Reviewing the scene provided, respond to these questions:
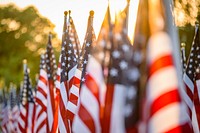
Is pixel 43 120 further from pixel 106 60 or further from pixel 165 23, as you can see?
pixel 165 23

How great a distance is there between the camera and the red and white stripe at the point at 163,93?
617 centimetres

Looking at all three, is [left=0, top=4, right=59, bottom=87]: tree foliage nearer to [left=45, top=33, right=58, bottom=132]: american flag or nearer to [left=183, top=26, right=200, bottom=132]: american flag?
[left=45, top=33, right=58, bottom=132]: american flag

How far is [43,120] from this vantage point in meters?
16.5

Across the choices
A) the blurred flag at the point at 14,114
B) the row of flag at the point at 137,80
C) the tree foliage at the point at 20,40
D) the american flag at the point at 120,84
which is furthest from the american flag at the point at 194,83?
the tree foliage at the point at 20,40

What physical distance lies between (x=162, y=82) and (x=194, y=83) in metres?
5.82

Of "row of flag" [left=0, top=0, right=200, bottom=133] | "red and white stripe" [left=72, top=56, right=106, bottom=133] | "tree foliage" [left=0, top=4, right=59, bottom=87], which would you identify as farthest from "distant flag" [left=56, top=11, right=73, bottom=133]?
"tree foliage" [left=0, top=4, right=59, bottom=87]

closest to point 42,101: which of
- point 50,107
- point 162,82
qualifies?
point 50,107

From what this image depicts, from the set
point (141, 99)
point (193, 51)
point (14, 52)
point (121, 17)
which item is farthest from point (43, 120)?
point (14, 52)

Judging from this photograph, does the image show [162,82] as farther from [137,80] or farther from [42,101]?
[42,101]

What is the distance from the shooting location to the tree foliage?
211ft

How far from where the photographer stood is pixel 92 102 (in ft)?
24.9

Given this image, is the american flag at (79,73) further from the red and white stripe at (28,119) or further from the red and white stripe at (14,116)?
the red and white stripe at (14,116)

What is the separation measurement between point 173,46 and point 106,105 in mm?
1409

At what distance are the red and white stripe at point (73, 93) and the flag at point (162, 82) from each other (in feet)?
15.2
